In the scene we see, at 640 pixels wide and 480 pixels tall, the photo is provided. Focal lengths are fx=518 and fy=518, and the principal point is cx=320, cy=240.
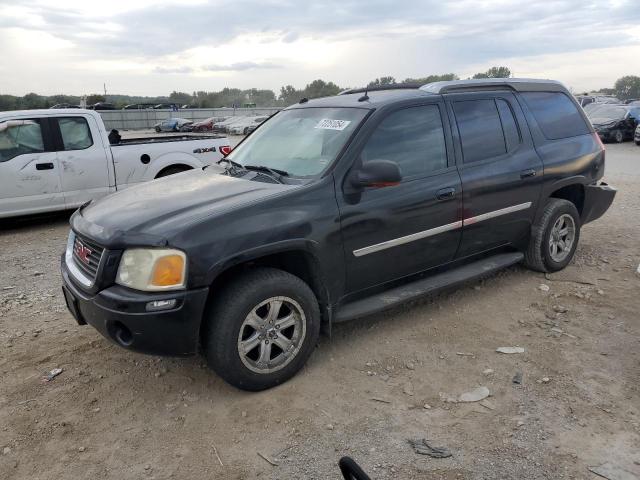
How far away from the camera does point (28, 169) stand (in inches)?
283

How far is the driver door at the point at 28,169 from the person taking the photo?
280 inches

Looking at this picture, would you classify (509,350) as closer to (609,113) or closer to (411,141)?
(411,141)

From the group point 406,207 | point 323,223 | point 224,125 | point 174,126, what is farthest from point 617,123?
point 174,126

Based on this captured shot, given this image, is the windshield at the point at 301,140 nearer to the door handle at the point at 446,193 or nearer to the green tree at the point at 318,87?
the door handle at the point at 446,193

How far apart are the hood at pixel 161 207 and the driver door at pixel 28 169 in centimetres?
419

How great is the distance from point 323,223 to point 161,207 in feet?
3.37

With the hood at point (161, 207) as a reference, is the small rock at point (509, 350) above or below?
below

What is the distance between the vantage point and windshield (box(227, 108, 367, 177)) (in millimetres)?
3642

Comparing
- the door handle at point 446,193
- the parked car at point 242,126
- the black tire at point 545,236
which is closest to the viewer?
the door handle at point 446,193

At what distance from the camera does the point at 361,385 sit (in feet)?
10.9

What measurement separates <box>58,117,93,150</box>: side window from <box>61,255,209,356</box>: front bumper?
5.31 meters

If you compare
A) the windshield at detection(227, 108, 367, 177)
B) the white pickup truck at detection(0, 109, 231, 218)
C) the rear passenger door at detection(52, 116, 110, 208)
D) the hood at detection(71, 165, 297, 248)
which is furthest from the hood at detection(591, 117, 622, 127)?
the hood at detection(71, 165, 297, 248)

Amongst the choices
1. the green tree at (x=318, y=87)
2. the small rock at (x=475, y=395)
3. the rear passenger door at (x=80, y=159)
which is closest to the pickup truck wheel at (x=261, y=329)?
the small rock at (x=475, y=395)

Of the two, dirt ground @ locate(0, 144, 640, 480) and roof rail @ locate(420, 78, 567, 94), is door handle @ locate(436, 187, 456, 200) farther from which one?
dirt ground @ locate(0, 144, 640, 480)
